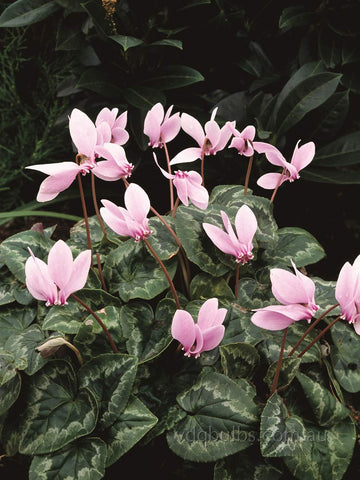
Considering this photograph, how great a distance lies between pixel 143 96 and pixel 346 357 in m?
1.26

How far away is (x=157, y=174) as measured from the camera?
2.34 m

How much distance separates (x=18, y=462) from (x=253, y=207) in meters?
0.82

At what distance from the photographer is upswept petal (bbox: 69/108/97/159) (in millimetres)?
1020

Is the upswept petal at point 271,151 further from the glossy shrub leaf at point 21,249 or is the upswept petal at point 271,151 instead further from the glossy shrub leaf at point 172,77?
the glossy shrub leaf at point 172,77

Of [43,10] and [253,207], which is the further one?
[43,10]

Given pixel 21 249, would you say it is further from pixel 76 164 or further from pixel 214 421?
pixel 214 421

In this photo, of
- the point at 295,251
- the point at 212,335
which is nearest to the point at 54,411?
the point at 212,335

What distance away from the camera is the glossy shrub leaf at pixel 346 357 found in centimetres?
118

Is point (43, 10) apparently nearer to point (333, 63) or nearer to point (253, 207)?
point (333, 63)

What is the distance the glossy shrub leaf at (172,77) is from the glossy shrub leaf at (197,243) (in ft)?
2.84

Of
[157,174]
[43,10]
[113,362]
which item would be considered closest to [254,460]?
[113,362]

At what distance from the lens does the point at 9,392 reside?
1051 mm

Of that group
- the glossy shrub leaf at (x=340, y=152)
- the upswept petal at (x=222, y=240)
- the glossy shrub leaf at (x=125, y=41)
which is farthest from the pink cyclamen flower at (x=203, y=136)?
the glossy shrub leaf at (x=340, y=152)

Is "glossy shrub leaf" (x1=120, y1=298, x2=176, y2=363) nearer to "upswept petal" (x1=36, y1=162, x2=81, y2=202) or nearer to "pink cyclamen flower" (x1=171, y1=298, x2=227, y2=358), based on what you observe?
"pink cyclamen flower" (x1=171, y1=298, x2=227, y2=358)
